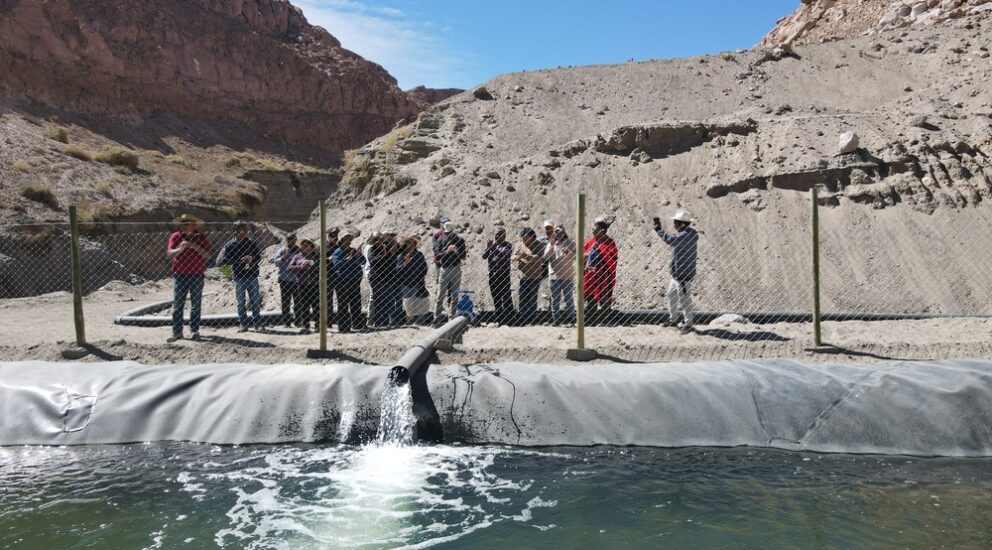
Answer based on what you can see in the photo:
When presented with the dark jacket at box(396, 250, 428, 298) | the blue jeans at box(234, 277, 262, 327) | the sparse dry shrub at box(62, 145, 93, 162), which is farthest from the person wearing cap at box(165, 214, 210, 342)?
the sparse dry shrub at box(62, 145, 93, 162)

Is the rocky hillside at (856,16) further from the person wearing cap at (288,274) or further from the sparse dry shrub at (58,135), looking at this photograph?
the sparse dry shrub at (58,135)

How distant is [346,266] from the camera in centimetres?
1054

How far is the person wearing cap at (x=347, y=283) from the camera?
10469mm

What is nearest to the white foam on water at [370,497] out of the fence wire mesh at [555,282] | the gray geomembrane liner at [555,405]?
the gray geomembrane liner at [555,405]

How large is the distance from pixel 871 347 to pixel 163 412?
24.4 feet

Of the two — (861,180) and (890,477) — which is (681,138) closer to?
(861,180)

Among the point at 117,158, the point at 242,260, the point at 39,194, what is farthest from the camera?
the point at 117,158

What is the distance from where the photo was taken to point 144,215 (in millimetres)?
27453

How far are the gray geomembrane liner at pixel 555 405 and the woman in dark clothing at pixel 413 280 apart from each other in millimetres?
3615

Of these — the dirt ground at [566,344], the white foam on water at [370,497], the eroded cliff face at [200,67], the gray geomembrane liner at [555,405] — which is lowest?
the white foam on water at [370,497]

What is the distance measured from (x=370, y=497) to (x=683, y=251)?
16.7 feet

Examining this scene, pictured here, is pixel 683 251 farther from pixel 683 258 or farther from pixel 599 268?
pixel 599 268

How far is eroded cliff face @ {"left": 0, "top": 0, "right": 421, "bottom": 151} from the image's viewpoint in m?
44.9

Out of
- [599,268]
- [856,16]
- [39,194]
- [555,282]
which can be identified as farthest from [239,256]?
[856,16]
